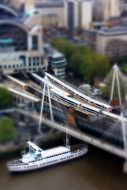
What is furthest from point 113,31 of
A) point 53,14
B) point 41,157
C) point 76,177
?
point 76,177

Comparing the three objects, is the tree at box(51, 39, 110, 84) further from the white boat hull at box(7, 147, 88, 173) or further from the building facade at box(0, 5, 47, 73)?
the white boat hull at box(7, 147, 88, 173)

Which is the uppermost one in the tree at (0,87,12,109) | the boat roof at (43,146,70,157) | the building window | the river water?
the building window

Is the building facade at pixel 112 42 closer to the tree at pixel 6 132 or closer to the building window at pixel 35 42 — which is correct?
the building window at pixel 35 42

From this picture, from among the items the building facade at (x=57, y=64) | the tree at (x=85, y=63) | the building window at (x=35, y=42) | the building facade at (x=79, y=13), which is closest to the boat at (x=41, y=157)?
the building facade at (x=57, y=64)

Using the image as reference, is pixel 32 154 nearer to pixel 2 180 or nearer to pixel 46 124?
pixel 2 180

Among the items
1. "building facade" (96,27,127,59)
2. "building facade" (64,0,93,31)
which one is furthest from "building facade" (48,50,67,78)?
"building facade" (64,0,93,31)
